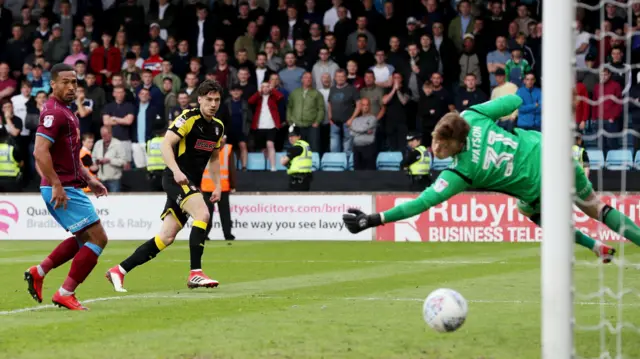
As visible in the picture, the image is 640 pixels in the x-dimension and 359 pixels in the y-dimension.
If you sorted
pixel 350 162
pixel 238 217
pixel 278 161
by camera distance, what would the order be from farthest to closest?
pixel 278 161, pixel 350 162, pixel 238 217

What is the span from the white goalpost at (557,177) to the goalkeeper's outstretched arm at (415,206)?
180 cm

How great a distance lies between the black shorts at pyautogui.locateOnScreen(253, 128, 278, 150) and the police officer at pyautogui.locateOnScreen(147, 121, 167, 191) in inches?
72.4

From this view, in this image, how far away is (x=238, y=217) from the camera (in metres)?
21.0

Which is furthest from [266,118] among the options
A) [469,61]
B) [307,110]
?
[469,61]

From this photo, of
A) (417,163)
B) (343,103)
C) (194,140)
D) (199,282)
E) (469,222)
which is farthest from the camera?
(343,103)

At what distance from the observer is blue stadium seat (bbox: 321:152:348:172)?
2164 cm

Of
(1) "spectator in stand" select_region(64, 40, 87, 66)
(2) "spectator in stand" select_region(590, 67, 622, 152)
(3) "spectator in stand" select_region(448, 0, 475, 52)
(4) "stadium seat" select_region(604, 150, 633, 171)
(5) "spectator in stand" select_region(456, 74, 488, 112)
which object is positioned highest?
(3) "spectator in stand" select_region(448, 0, 475, 52)

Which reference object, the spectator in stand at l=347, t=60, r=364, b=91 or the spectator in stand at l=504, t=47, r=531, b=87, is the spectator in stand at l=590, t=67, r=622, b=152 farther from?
the spectator in stand at l=347, t=60, r=364, b=91

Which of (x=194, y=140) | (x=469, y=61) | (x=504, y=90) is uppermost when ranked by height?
(x=469, y=61)

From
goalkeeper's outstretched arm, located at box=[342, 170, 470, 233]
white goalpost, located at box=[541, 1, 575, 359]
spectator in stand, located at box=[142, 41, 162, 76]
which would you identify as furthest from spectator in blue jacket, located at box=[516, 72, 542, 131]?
white goalpost, located at box=[541, 1, 575, 359]

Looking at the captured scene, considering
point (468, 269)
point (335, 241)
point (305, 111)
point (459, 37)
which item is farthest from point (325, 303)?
point (459, 37)

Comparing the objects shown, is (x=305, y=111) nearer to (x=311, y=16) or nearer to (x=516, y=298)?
(x=311, y=16)

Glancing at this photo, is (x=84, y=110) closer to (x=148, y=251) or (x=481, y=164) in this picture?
(x=148, y=251)

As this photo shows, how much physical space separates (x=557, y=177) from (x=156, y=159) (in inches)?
643
